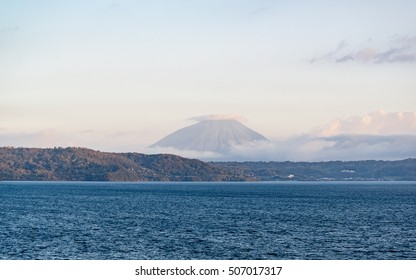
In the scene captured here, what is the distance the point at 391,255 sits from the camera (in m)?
91.4

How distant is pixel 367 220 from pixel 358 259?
55.7 meters

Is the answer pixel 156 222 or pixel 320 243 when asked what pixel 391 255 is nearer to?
pixel 320 243
